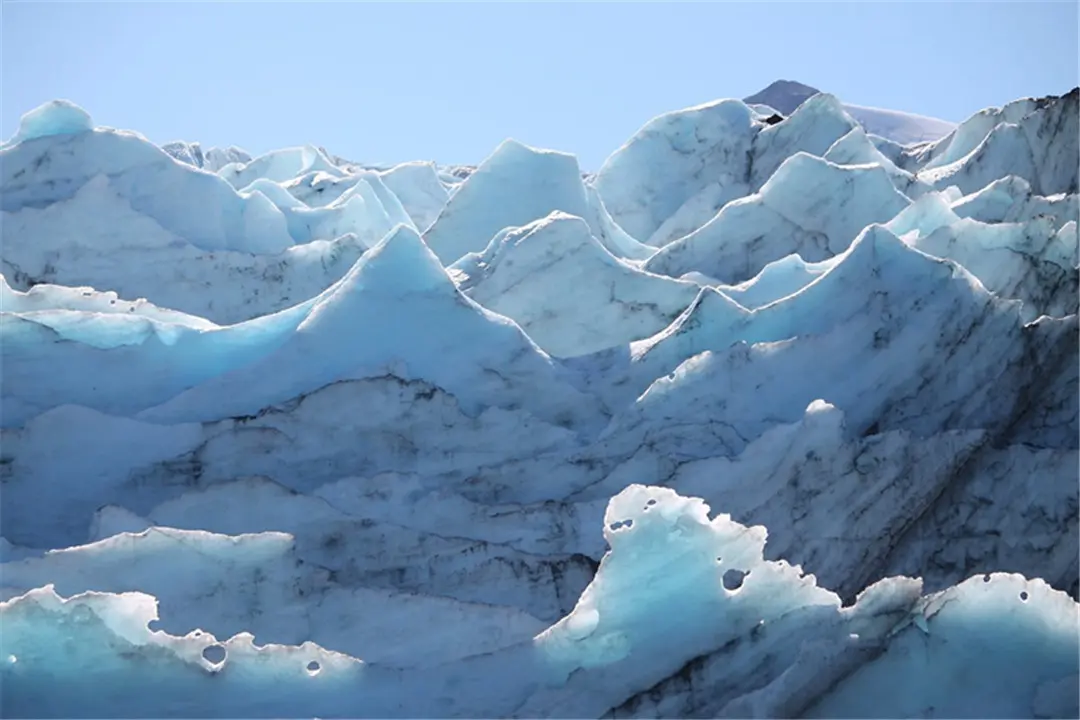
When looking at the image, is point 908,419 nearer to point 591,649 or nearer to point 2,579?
point 591,649

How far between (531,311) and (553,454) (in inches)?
65.2

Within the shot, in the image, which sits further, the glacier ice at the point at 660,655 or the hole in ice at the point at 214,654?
the hole in ice at the point at 214,654

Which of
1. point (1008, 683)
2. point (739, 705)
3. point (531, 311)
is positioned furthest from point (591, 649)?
point (531, 311)

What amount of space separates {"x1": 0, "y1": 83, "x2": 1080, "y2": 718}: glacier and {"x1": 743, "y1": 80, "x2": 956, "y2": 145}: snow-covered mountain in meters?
21.9

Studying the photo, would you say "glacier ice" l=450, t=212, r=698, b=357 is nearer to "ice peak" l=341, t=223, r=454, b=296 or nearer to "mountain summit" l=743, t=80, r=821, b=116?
"ice peak" l=341, t=223, r=454, b=296

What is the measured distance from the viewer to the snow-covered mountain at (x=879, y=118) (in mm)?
28953

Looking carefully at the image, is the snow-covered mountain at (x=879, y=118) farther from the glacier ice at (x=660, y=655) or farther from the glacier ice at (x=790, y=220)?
the glacier ice at (x=660, y=655)

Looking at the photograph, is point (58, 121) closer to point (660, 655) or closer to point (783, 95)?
point (660, 655)

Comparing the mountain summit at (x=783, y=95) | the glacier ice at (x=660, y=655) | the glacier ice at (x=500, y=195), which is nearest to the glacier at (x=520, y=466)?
the glacier ice at (x=660, y=655)

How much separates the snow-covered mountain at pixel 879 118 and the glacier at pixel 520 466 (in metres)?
21.9

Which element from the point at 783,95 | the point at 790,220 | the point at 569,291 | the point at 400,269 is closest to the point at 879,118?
the point at 783,95

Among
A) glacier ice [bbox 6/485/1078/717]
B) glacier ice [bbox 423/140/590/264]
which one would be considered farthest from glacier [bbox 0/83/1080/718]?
glacier ice [bbox 423/140/590/264]

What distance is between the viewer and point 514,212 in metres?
8.75

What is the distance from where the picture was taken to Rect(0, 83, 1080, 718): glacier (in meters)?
3.63
